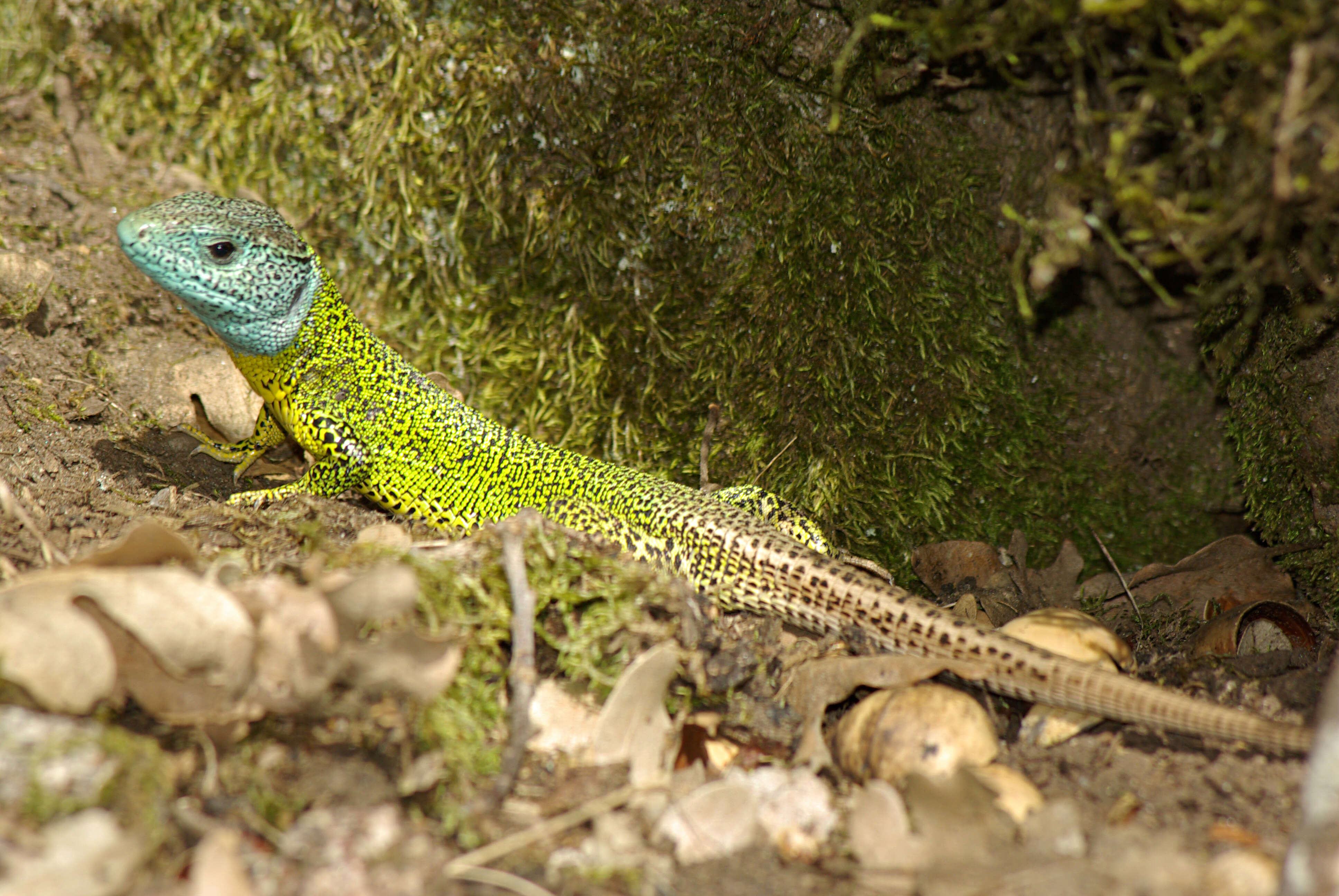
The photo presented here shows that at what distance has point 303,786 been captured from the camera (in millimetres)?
1942

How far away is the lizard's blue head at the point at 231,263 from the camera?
11.7ft

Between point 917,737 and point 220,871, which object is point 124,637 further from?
point 917,737

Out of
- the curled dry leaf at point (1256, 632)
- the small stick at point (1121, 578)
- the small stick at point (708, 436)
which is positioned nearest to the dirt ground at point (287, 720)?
the curled dry leaf at point (1256, 632)

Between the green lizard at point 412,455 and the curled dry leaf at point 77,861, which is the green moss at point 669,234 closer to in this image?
the green lizard at point 412,455

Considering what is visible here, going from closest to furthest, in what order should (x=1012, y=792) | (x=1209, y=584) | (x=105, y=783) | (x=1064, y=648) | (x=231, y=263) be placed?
(x=105, y=783) < (x=1012, y=792) < (x=1064, y=648) < (x=231, y=263) < (x=1209, y=584)

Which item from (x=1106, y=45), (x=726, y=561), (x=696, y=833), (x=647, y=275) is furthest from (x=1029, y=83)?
(x=696, y=833)

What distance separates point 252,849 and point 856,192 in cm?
340

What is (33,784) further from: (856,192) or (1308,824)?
(856,192)

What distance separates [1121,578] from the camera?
404 cm

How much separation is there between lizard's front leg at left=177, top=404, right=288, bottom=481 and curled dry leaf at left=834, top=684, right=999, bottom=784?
301 cm

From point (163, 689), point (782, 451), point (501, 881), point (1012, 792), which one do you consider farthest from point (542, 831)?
point (782, 451)

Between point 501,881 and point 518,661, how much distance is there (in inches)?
21.8

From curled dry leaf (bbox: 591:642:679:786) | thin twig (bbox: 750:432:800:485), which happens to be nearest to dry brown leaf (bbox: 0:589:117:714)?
curled dry leaf (bbox: 591:642:679:786)

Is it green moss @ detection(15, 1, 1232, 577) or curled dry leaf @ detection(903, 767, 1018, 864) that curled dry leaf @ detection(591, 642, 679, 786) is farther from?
green moss @ detection(15, 1, 1232, 577)
